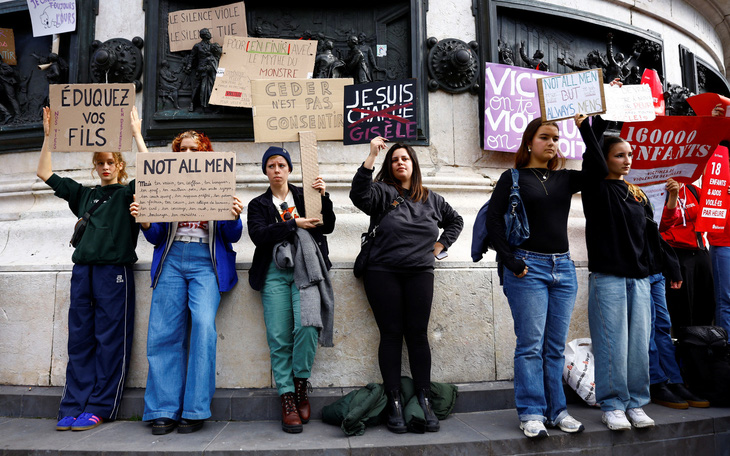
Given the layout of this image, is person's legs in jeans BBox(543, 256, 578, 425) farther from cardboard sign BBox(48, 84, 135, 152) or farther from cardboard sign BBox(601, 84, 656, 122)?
cardboard sign BBox(48, 84, 135, 152)

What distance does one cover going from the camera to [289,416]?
358 centimetres

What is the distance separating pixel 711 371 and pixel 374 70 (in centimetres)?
429

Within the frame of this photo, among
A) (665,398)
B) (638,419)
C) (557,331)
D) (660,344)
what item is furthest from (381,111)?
(665,398)

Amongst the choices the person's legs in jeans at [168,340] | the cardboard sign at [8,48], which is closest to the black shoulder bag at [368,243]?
the person's legs in jeans at [168,340]

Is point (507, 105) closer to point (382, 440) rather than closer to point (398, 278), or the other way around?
point (398, 278)

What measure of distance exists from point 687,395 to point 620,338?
124 cm

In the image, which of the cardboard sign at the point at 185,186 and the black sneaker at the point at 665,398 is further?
the black sneaker at the point at 665,398

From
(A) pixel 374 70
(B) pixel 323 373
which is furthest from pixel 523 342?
(A) pixel 374 70

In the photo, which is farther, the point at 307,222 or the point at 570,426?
the point at 307,222

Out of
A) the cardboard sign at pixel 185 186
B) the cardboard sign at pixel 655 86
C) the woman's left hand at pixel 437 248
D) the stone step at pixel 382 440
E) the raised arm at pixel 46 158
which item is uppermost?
the cardboard sign at pixel 655 86

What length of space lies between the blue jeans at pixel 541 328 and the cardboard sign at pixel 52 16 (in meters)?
5.47

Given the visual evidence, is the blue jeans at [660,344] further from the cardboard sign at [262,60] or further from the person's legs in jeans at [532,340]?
the cardboard sign at [262,60]

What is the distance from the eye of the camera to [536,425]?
3.31 meters

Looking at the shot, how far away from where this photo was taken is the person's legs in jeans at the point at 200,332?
3.61 m
